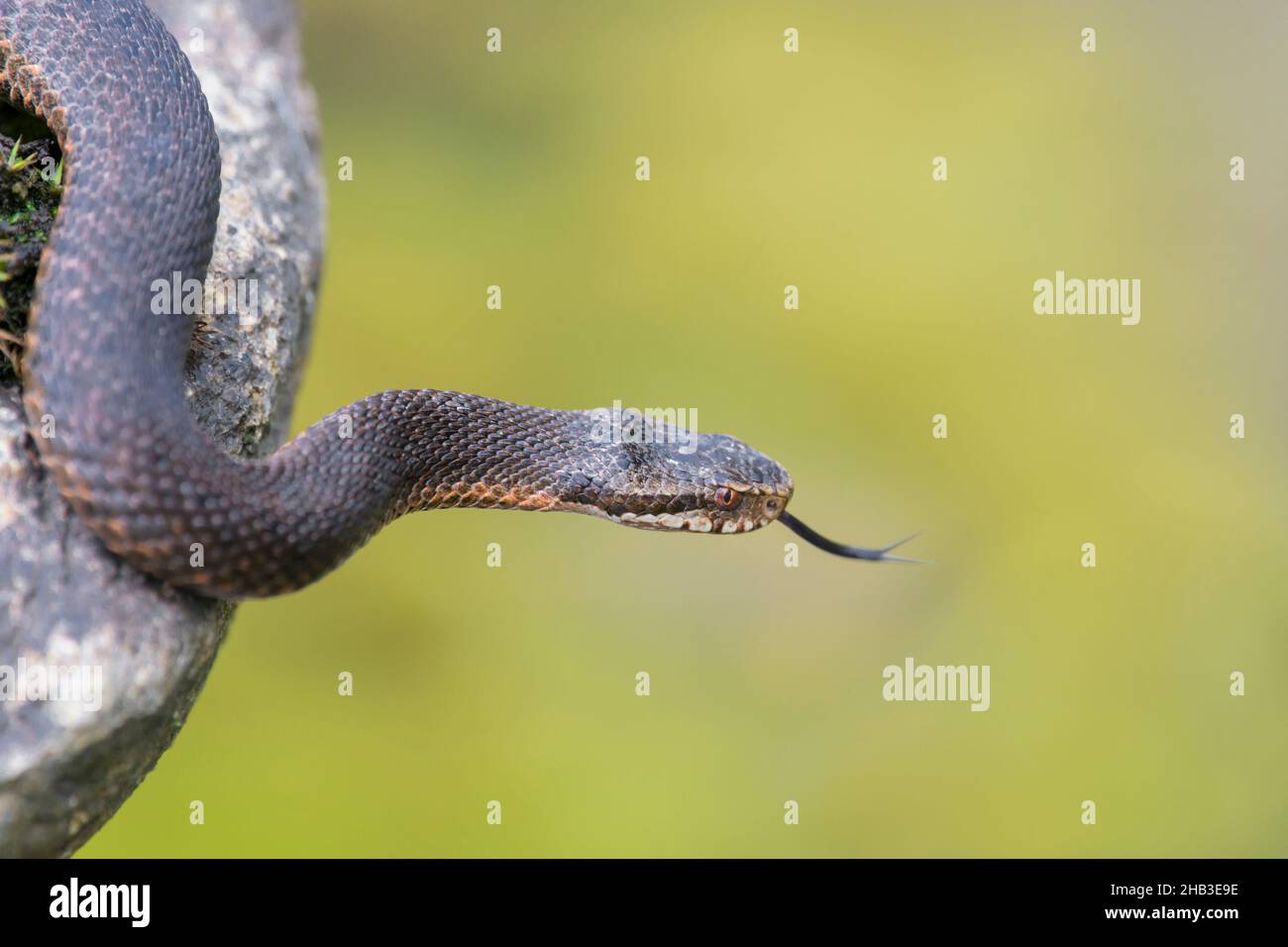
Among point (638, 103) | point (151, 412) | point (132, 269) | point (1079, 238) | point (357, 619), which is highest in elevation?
point (638, 103)

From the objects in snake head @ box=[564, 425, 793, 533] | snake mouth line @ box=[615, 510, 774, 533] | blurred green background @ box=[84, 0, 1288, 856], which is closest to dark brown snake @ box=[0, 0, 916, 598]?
snake head @ box=[564, 425, 793, 533]

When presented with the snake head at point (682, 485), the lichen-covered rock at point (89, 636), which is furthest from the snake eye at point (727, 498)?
the lichen-covered rock at point (89, 636)


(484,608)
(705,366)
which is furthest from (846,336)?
(484,608)

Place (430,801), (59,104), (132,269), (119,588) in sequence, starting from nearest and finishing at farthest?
1. (119,588)
2. (132,269)
3. (59,104)
4. (430,801)

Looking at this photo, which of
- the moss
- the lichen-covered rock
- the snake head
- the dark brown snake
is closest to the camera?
the lichen-covered rock

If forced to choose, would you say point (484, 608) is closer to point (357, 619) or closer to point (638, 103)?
point (357, 619)

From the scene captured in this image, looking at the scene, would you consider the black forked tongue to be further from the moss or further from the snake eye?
the moss

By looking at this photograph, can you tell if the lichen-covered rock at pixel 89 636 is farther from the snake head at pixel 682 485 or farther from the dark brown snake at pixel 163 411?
the snake head at pixel 682 485

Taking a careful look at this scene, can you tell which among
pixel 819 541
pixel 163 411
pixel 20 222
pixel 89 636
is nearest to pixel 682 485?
pixel 819 541
